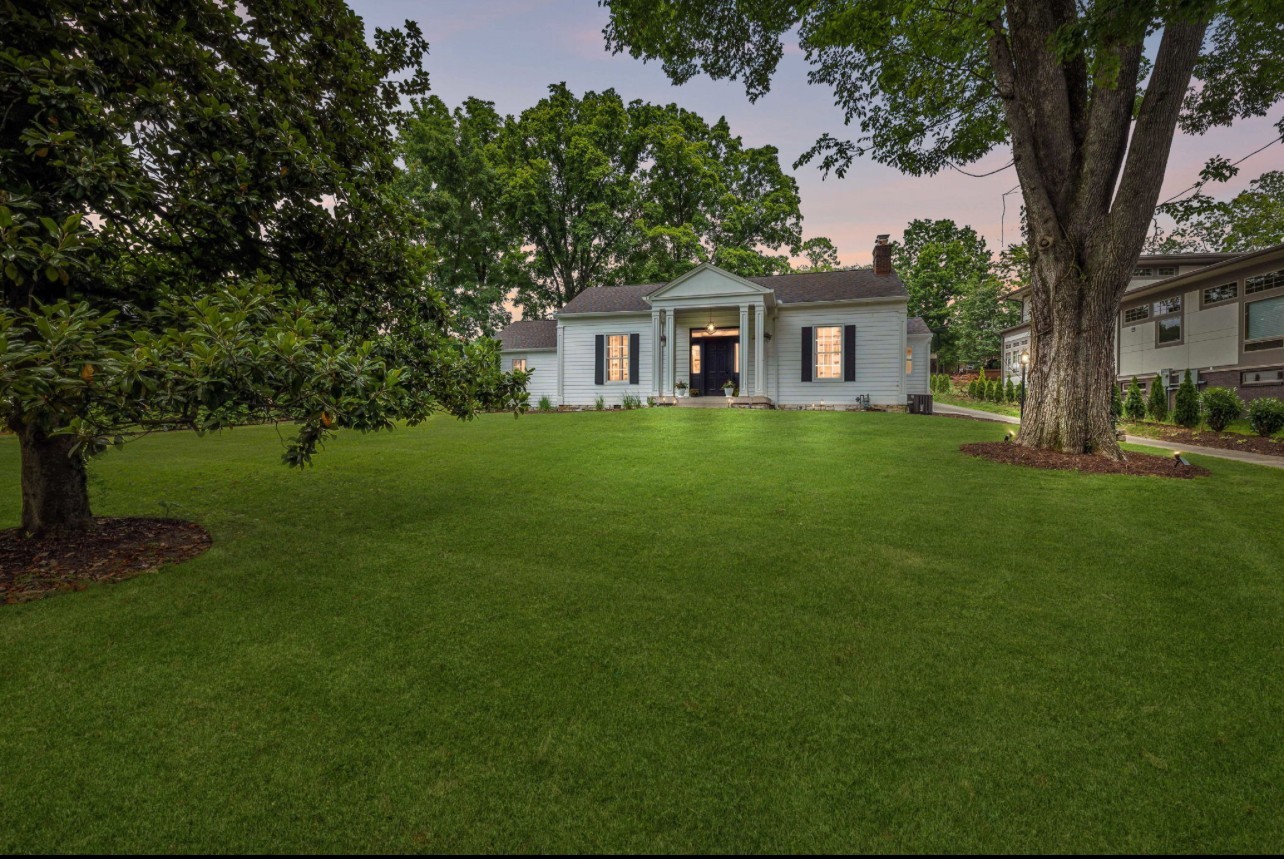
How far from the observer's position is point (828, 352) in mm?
16609

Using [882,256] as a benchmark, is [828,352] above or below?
below

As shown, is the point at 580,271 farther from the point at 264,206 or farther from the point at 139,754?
the point at 139,754

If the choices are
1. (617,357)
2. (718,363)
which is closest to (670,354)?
(718,363)

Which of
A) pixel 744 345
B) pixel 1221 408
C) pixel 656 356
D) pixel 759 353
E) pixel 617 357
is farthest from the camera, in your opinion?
pixel 617 357

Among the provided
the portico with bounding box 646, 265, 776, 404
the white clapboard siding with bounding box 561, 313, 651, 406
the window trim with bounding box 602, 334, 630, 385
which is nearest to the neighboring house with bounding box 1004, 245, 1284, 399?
the portico with bounding box 646, 265, 776, 404

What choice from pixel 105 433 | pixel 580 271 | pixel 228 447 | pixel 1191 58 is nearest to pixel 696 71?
pixel 1191 58

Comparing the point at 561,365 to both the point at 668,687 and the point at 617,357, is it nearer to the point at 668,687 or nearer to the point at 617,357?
the point at 617,357

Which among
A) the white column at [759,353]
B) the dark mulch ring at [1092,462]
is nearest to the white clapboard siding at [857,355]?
the white column at [759,353]

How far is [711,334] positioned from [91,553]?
15884 mm

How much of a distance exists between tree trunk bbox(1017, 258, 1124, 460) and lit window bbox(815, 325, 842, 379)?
29.4 feet

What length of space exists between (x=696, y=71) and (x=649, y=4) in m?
2.09

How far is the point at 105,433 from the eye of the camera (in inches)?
113

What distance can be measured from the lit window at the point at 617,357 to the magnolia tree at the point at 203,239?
43.5 ft

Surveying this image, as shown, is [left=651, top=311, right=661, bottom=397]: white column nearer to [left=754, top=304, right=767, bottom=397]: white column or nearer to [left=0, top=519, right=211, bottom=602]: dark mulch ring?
[left=754, top=304, right=767, bottom=397]: white column
